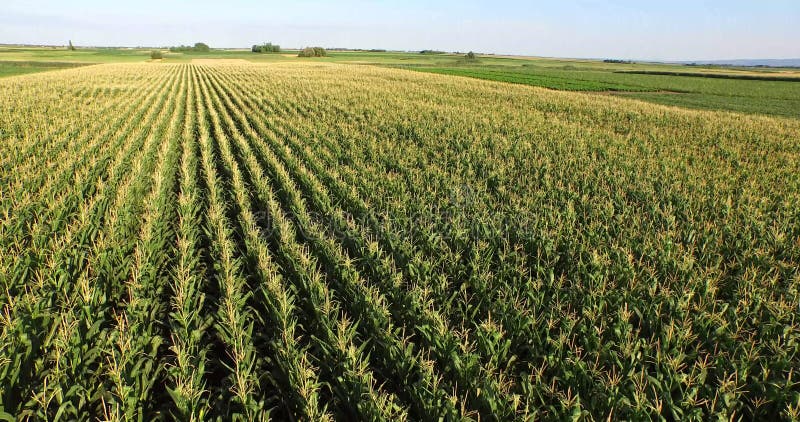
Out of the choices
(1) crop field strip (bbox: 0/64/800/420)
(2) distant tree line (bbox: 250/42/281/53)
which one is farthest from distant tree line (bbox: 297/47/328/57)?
(1) crop field strip (bbox: 0/64/800/420)

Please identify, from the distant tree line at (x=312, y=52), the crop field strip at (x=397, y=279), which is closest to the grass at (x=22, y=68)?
the distant tree line at (x=312, y=52)

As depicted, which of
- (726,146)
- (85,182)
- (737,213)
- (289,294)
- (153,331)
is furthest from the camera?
(726,146)

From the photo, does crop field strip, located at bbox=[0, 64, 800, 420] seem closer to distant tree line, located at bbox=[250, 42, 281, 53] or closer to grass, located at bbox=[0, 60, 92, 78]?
grass, located at bbox=[0, 60, 92, 78]

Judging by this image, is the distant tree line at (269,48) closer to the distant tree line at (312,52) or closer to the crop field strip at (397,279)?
the distant tree line at (312,52)

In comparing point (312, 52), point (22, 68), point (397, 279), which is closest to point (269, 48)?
point (312, 52)

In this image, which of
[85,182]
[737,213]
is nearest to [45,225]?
[85,182]

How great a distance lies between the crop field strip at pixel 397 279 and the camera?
12.2ft

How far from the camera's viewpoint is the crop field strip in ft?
12.2

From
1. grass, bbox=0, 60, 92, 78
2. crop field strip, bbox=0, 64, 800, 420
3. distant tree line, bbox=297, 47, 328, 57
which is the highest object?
distant tree line, bbox=297, 47, 328, 57

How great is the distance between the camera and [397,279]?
5.42m

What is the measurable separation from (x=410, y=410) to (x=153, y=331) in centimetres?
310

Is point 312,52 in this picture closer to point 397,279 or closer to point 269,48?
point 269,48

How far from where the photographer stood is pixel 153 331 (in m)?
4.87

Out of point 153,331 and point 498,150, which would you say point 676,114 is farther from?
point 153,331
